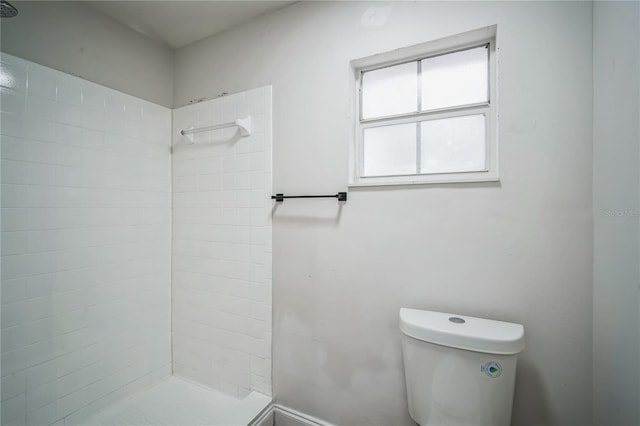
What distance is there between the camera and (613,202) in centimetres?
89

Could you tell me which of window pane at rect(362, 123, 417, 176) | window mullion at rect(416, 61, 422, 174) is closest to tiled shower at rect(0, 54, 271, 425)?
window pane at rect(362, 123, 417, 176)

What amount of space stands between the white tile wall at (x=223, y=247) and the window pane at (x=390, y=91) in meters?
0.55

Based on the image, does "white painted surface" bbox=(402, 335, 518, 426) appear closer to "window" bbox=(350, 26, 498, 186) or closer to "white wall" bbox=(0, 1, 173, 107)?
"window" bbox=(350, 26, 498, 186)

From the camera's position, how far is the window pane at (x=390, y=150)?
1.35 meters

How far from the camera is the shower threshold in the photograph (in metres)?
1.51

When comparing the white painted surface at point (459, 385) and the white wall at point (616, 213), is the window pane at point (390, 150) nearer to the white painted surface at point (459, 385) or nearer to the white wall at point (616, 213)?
the white wall at point (616, 213)

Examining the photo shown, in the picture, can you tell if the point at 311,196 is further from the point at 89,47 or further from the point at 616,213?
the point at 89,47

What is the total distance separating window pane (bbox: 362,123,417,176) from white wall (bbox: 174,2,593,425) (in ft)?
0.43

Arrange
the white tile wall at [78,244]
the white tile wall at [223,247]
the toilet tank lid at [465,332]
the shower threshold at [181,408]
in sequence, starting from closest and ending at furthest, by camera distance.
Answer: the toilet tank lid at [465,332], the white tile wall at [78,244], the shower threshold at [181,408], the white tile wall at [223,247]

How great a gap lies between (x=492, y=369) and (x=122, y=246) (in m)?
1.93

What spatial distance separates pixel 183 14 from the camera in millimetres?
1616

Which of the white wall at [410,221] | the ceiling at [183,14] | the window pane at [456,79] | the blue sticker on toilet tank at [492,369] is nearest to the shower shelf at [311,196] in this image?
the white wall at [410,221]

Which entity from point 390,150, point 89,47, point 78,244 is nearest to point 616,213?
point 390,150

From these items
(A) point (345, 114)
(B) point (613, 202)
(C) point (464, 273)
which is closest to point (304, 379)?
(C) point (464, 273)
